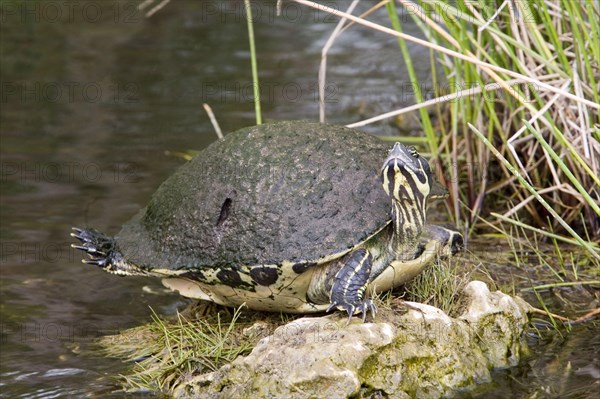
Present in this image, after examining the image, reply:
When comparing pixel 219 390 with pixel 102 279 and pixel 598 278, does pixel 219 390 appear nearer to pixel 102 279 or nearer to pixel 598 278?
pixel 102 279

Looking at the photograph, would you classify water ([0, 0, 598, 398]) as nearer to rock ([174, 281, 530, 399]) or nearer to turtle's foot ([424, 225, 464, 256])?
rock ([174, 281, 530, 399])

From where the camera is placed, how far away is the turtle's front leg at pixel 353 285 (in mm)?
3977

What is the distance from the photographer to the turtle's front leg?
3.98m

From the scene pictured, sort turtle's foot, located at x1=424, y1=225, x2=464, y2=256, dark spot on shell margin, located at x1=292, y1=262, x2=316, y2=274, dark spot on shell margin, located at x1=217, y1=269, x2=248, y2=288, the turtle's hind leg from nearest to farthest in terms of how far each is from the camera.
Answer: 1. dark spot on shell margin, located at x1=292, y1=262, x2=316, y2=274
2. dark spot on shell margin, located at x1=217, y1=269, x2=248, y2=288
3. turtle's foot, located at x1=424, y1=225, x2=464, y2=256
4. the turtle's hind leg

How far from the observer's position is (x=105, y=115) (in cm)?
839

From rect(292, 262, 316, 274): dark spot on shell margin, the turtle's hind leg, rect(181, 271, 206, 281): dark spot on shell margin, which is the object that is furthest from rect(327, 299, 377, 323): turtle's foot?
the turtle's hind leg

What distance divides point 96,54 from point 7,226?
4.07 m

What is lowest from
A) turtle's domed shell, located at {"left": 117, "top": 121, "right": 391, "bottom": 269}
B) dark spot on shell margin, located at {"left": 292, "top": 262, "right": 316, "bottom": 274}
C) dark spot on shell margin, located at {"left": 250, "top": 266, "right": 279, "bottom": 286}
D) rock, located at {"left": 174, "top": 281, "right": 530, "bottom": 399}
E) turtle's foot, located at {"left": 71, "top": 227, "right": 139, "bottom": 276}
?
rock, located at {"left": 174, "top": 281, "right": 530, "bottom": 399}

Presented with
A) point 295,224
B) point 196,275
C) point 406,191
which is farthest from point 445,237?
point 196,275

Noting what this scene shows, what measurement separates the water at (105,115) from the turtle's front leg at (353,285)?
1.03m

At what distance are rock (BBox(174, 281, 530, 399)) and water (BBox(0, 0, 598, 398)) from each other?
507mm

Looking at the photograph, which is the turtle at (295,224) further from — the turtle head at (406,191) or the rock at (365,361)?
the rock at (365,361)

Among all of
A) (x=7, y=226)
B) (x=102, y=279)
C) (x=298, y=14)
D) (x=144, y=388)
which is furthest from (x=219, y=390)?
(x=298, y=14)

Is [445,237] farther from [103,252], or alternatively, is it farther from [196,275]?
[103,252]
